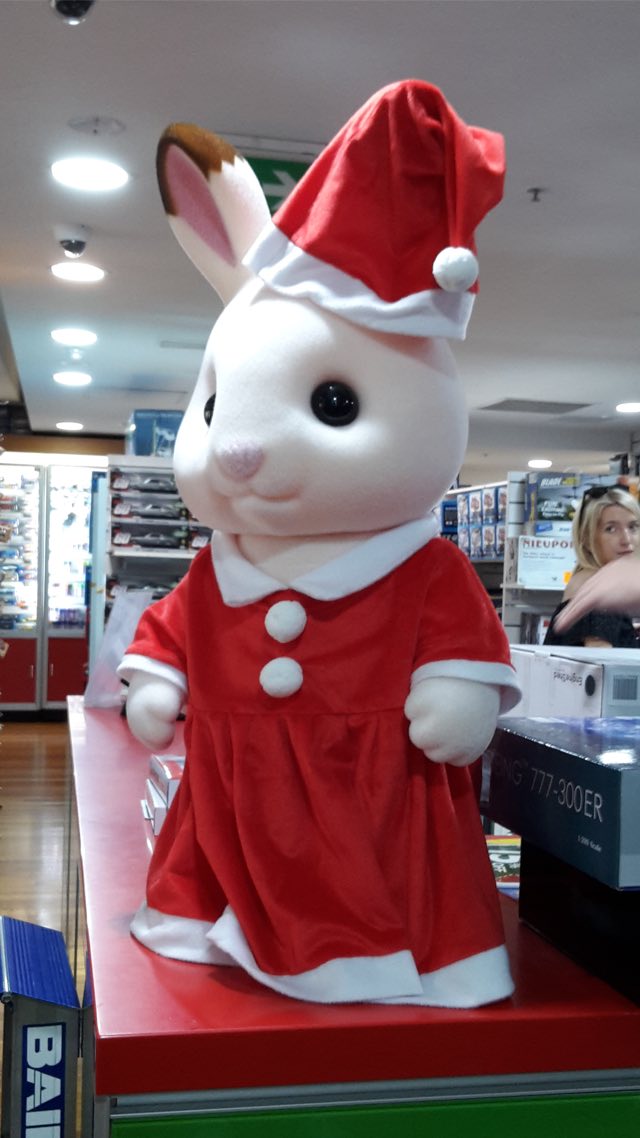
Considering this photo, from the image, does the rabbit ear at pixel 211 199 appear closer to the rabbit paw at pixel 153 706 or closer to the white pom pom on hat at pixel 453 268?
the white pom pom on hat at pixel 453 268

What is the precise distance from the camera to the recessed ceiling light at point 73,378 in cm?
848

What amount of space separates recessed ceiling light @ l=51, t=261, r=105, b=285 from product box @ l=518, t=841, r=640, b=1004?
4.48 meters

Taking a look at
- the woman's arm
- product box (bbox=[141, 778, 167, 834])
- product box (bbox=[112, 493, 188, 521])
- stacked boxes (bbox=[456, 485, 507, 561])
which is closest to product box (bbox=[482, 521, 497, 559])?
stacked boxes (bbox=[456, 485, 507, 561])

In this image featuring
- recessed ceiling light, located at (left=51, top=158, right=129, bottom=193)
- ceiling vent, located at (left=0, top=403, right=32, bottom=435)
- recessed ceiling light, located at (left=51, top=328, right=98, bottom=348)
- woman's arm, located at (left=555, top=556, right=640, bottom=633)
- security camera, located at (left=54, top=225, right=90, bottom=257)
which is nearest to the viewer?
woman's arm, located at (left=555, top=556, right=640, bottom=633)

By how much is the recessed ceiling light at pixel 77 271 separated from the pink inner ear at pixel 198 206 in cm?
414

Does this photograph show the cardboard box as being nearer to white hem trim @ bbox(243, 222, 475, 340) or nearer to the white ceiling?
the white ceiling

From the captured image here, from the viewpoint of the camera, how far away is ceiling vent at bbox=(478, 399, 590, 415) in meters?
9.12

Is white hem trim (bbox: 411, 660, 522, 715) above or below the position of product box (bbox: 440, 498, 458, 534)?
below

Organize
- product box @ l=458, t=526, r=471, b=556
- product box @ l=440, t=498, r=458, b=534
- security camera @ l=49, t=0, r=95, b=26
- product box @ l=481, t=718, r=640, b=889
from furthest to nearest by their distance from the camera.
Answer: product box @ l=440, t=498, r=458, b=534 → product box @ l=458, t=526, r=471, b=556 → security camera @ l=49, t=0, r=95, b=26 → product box @ l=481, t=718, r=640, b=889

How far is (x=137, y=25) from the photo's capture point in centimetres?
288

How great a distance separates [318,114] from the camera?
11.3 feet

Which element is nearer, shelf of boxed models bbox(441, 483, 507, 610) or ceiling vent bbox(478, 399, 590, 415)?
shelf of boxed models bbox(441, 483, 507, 610)

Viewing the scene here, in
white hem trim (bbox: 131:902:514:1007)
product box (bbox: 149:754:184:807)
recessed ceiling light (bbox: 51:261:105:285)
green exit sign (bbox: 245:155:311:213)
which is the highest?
recessed ceiling light (bbox: 51:261:105:285)

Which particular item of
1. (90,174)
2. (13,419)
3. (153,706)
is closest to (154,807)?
(153,706)
